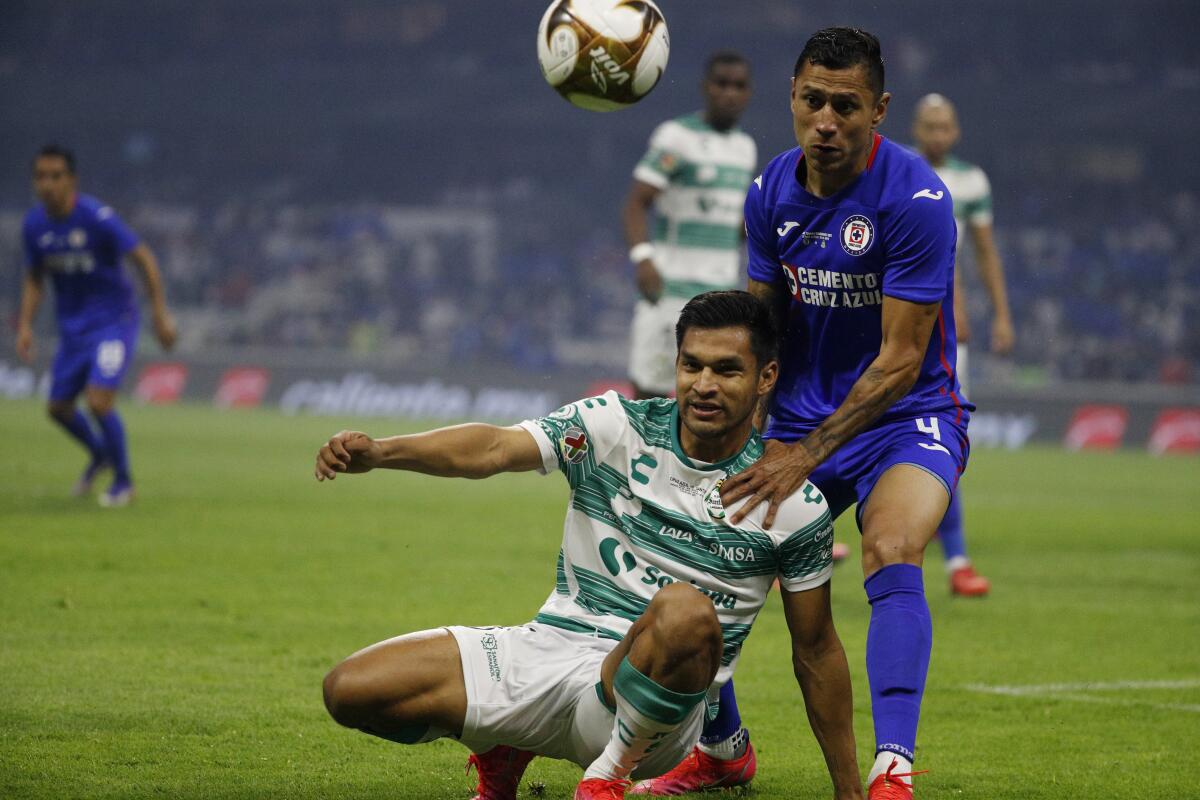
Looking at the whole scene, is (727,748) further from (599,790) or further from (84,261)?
(84,261)

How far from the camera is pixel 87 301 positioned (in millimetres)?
12188

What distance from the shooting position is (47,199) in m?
11.8

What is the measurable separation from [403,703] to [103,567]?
530 centimetres

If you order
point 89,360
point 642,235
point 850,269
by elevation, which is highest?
point 850,269

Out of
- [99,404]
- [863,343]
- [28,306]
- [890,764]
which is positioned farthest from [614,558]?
[28,306]

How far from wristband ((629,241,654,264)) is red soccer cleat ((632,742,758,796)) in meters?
4.84

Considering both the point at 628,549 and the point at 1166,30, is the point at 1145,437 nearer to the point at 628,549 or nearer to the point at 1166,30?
the point at 1166,30

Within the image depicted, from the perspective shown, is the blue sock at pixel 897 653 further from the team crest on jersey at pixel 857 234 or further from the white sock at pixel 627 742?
the team crest on jersey at pixel 857 234

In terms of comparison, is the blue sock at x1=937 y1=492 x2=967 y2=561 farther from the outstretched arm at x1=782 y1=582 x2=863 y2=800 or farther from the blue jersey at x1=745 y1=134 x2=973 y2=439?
the outstretched arm at x1=782 y1=582 x2=863 y2=800

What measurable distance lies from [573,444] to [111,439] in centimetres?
835

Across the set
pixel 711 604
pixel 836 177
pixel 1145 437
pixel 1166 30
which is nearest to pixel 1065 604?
pixel 836 177

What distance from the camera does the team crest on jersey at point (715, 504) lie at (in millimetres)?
3955

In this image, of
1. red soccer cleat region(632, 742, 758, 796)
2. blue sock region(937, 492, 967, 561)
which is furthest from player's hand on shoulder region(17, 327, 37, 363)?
red soccer cleat region(632, 742, 758, 796)

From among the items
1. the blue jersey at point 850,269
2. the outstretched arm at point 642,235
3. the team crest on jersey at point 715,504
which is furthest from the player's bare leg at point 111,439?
the team crest on jersey at point 715,504
